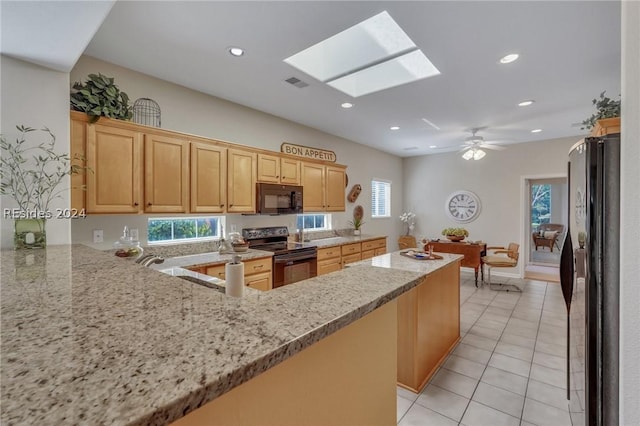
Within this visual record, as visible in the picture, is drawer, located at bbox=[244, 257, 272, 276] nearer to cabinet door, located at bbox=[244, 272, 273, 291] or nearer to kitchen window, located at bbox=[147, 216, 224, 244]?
cabinet door, located at bbox=[244, 272, 273, 291]

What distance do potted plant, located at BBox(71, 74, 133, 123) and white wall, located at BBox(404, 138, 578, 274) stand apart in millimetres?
6430

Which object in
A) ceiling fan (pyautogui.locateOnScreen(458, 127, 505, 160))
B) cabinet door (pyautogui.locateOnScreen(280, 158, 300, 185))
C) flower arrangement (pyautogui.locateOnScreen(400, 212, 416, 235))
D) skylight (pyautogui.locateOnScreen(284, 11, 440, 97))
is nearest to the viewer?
skylight (pyautogui.locateOnScreen(284, 11, 440, 97))

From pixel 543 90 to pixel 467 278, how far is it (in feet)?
12.8

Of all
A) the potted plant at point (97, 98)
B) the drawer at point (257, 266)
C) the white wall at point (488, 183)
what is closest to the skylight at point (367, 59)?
the potted plant at point (97, 98)

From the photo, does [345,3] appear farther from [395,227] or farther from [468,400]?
[395,227]

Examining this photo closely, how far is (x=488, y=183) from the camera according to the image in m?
6.27

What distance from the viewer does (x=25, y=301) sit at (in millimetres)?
834

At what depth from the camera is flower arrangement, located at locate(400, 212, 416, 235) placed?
7.22 m

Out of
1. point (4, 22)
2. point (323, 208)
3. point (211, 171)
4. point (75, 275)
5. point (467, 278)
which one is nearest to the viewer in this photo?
point (75, 275)

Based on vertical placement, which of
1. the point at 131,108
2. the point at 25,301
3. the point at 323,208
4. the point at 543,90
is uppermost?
the point at 543,90

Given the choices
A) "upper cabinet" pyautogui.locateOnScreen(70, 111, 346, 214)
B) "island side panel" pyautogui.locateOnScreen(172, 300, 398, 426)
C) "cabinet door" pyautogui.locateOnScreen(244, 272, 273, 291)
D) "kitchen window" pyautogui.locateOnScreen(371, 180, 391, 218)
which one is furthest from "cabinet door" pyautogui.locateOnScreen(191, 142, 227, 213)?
"kitchen window" pyautogui.locateOnScreen(371, 180, 391, 218)

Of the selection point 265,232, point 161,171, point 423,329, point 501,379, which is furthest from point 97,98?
point 501,379

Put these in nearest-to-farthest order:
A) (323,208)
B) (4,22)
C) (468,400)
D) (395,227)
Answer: (4,22), (468,400), (323,208), (395,227)

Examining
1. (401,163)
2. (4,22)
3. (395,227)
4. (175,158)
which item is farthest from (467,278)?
(4,22)
